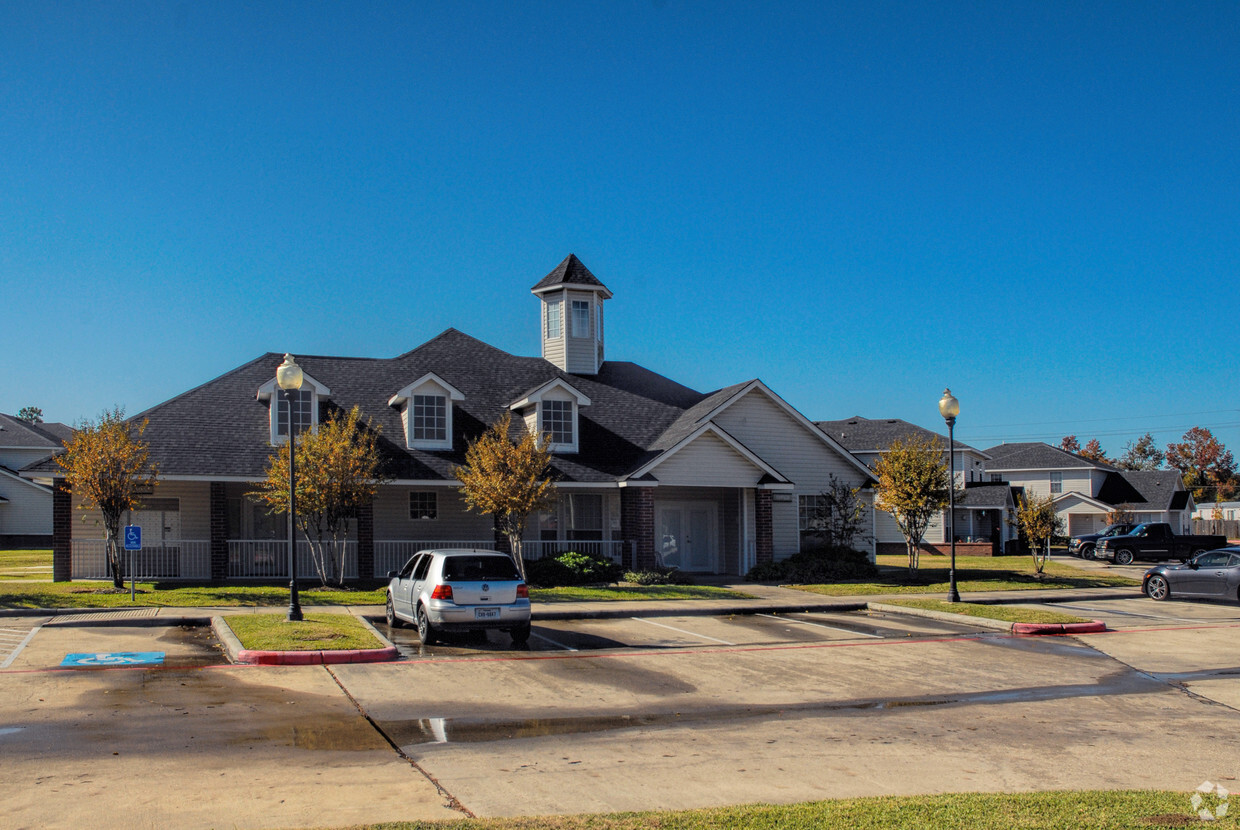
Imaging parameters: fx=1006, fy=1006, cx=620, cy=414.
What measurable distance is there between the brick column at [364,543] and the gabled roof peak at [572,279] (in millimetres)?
11875

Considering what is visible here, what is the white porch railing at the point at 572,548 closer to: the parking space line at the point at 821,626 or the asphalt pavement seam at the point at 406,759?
the parking space line at the point at 821,626

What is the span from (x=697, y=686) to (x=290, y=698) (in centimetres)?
509

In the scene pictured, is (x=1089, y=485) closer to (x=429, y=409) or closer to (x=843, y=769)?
(x=429, y=409)

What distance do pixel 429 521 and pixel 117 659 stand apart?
15.7 m

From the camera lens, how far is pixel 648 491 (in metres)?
29.4

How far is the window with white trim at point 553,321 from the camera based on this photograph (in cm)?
3619

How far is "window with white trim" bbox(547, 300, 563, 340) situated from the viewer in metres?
36.2

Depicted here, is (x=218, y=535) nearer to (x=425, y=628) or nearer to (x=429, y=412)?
(x=429, y=412)

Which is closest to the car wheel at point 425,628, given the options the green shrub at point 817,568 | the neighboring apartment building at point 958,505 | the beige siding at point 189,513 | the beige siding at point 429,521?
the beige siding at point 429,521

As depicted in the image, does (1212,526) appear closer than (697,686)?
No

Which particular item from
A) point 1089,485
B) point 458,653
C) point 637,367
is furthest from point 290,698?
point 1089,485

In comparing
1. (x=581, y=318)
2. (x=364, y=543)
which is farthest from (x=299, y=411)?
(x=581, y=318)

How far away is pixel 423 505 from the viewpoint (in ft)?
98.7

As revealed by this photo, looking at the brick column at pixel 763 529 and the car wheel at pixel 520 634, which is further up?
the brick column at pixel 763 529
